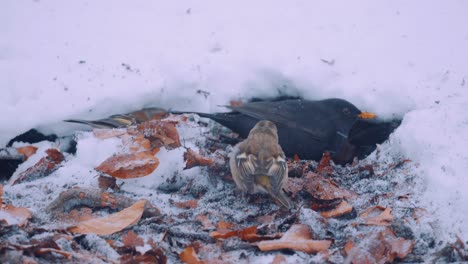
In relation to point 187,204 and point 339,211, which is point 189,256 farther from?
point 339,211

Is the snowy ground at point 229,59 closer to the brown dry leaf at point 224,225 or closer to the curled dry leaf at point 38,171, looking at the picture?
the curled dry leaf at point 38,171

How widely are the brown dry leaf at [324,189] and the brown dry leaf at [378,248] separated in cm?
85

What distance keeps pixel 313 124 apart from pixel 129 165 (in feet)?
8.30

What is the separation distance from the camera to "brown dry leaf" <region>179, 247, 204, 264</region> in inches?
133

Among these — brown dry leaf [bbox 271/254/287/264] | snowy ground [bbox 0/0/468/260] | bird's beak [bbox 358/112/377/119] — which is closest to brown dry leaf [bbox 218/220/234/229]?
brown dry leaf [bbox 271/254/287/264]


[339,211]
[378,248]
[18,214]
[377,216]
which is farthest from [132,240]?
[377,216]

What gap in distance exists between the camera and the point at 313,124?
643 cm

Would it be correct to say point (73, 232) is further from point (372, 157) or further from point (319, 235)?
point (372, 157)

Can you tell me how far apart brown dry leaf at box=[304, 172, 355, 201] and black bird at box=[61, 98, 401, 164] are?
1097 millimetres

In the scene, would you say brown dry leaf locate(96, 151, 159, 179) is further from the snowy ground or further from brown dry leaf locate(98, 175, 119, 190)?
the snowy ground

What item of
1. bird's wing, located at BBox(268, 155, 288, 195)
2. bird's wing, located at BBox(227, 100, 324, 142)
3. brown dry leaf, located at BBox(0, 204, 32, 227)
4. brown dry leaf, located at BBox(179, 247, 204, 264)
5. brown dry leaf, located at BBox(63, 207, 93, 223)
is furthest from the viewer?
bird's wing, located at BBox(227, 100, 324, 142)

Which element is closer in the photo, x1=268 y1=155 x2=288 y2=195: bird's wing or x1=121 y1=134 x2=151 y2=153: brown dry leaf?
x1=268 y1=155 x2=288 y2=195: bird's wing

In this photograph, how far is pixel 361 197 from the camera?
465 centimetres

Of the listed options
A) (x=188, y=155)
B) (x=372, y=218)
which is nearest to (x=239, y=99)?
(x=188, y=155)
